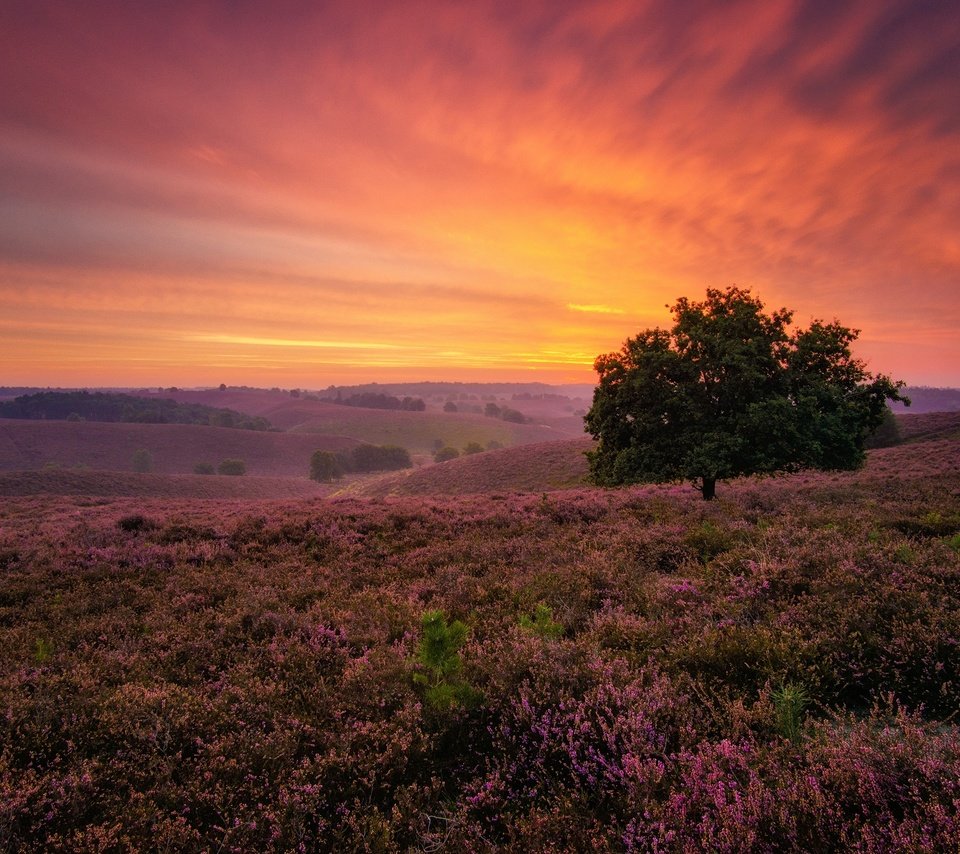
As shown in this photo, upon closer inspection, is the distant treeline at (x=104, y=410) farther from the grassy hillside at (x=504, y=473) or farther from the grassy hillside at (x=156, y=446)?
the grassy hillside at (x=504, y=473)

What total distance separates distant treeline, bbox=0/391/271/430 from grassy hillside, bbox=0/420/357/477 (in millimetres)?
45627

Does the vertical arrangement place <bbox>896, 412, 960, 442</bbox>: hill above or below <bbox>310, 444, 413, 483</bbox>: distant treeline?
above

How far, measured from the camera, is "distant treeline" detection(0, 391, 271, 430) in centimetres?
17162

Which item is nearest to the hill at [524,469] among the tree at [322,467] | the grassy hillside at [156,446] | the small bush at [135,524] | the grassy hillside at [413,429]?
the tree at [322,467]

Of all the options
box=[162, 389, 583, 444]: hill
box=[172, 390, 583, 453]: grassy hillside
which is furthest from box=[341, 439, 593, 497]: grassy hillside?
box=[162, 389, 583, 444]: hill

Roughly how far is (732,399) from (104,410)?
22327 cm

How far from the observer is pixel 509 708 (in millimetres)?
4160

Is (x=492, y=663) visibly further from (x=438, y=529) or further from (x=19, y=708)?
(x=438, y=529)

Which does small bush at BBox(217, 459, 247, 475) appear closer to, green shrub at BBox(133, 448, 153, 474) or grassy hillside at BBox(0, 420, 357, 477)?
grassy hillside at BBox(0, 420, 357, 477)

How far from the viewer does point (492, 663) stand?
16.4ft

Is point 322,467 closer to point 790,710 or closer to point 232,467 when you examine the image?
point 232,467

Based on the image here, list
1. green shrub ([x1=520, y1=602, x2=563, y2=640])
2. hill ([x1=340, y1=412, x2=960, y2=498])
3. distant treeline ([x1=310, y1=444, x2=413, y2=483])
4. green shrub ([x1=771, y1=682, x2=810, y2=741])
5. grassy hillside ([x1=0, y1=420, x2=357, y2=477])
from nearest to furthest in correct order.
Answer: green shrub ([x1=771, y1=682, x2=810, y2=741]) < green shrub ([x1=520, y1=602, x2=563, y2=640]) < hill ([x1=340, y1=412, x2=960, y2=498]) < grassy hillside ([x1=0, y1=420, x2=357, y2=477]) < distant treeline ([x1=310, y1=444, x2=413, y2=483])

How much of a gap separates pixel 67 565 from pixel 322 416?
607 ft

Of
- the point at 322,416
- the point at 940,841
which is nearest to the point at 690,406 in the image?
the point at 940,841
